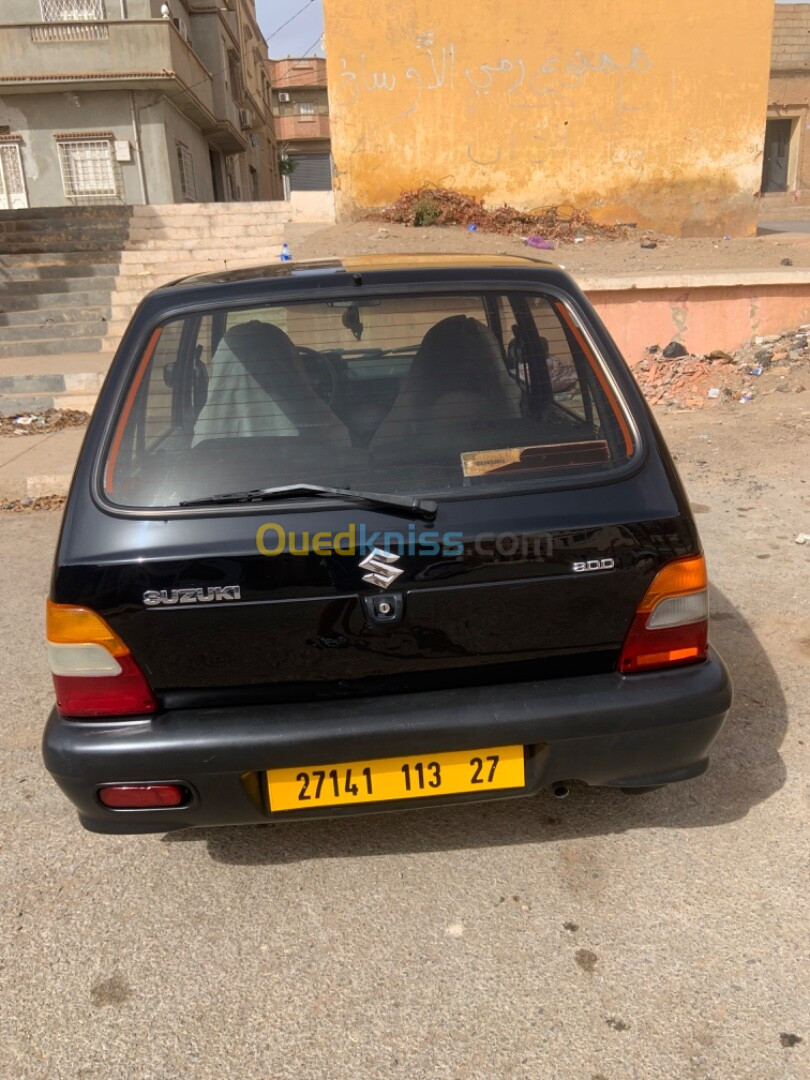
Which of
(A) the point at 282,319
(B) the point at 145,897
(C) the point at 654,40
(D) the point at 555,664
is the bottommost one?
(B) the point at 145,897

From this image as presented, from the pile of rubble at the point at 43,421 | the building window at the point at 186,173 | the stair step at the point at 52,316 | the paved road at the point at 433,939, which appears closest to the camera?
the paved road at the point at 433,939

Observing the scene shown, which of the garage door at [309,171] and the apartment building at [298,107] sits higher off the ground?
the apartment building at [298,107]

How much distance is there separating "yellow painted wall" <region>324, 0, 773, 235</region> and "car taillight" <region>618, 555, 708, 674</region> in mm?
13314

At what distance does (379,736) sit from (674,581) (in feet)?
2.71

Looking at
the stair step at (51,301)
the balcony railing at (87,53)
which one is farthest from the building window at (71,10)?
the stair step at (51,301)

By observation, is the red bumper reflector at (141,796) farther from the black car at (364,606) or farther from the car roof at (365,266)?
the car roof at (365,266)

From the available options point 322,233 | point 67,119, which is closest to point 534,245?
point 322,233

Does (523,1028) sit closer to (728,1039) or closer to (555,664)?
(728,1039)

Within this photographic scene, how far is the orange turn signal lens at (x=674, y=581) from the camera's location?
2080 mm

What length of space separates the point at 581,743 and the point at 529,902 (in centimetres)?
50

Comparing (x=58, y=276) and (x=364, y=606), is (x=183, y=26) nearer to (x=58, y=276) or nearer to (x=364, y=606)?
(x=58, y=276)

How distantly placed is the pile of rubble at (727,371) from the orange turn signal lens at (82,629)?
22.7 feet

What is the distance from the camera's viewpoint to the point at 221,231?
13539 mm

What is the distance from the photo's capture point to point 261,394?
88.4 inches
